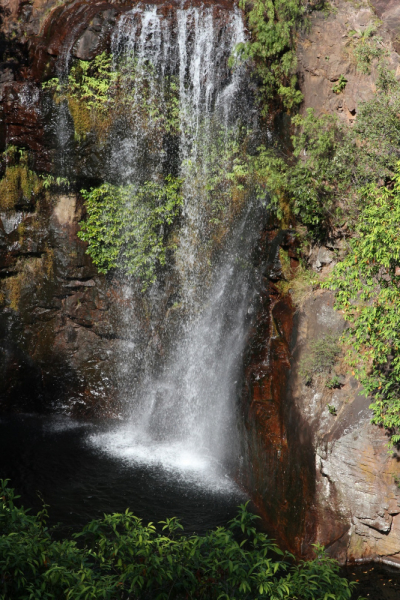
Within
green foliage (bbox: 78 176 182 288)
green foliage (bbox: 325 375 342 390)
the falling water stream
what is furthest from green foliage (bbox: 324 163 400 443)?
green foliage (bbox: 78 176 182 288)

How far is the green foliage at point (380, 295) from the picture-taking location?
6648mm

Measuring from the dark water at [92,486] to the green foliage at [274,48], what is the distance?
7954 mm

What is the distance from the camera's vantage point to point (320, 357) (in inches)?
339

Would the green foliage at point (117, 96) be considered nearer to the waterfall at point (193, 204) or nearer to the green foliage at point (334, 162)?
the waterfall at point (193, 204)

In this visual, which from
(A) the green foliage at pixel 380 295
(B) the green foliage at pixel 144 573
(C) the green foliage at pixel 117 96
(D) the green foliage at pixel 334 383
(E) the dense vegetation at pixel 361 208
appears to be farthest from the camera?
(C) the green foliage at pixel 117 96

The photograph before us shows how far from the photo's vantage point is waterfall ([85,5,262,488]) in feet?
36.9

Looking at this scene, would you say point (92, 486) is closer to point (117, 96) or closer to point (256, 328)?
point (256, 328)

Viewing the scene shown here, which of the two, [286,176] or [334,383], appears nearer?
[334,383]

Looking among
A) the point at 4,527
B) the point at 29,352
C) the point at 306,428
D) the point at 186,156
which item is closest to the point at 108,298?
the point at 29,352

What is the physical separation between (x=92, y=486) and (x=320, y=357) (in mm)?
4677

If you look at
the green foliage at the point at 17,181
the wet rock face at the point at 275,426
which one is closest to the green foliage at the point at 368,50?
the wet rock face at the point at 275,426

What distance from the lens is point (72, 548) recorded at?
3871 mm

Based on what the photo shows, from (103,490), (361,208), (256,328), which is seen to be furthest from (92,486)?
(361,208)

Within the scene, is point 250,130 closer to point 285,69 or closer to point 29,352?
point 285,69
